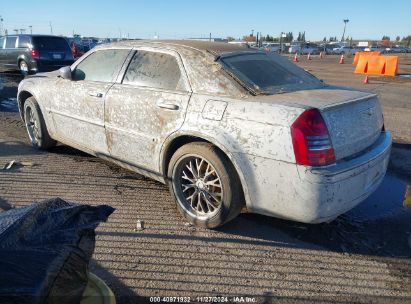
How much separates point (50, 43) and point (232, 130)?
13.5m

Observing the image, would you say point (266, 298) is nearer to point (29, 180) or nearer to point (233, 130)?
point (233, 130)

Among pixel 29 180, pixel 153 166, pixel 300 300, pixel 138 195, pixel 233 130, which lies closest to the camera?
pixel 300 300

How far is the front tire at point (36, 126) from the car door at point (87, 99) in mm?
426

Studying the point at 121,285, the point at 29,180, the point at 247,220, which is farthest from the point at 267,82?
the point at 29,180

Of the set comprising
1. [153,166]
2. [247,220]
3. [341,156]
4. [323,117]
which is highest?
[323,117]

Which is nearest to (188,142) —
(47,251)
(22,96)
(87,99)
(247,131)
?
(247,131)

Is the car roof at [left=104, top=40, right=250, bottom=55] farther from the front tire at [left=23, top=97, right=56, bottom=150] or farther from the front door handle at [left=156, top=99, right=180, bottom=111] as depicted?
the front tire at [left=23, top=97, right=56, bottom=150]

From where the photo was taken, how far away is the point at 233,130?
315 centimetres

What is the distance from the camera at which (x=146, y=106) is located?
12.5ft

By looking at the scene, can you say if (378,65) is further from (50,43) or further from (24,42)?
(24,42)

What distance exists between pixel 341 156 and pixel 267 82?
1.04 m

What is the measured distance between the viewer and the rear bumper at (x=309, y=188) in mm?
2875

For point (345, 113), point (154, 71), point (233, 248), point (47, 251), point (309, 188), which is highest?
point (154, 71)

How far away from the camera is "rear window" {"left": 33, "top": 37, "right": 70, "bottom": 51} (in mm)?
14344
